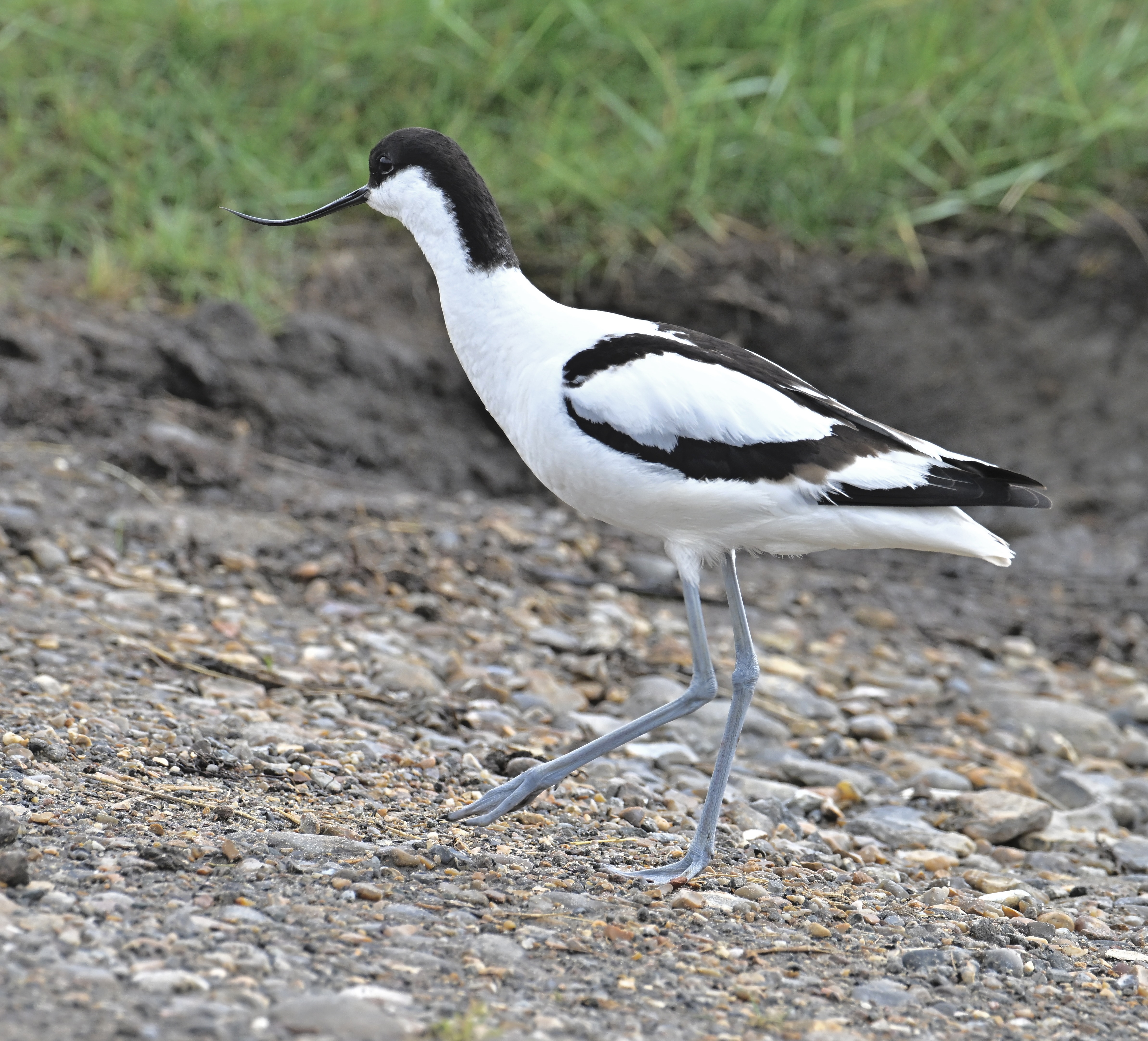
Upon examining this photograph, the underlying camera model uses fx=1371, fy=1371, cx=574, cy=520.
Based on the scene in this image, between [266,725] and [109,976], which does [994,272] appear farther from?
[109,976]

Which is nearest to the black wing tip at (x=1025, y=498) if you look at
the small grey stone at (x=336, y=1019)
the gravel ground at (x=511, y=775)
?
the gravel ground at (x=511, y=775)

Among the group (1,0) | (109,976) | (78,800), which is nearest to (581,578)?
(78,800)

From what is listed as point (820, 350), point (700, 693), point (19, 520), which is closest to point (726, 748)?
point (700, 693)

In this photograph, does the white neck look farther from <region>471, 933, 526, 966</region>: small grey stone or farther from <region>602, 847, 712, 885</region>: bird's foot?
<region>471, 933, 526, 966</region>: small grey stone

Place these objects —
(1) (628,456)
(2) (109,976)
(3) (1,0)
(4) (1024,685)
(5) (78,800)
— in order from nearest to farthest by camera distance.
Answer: (2) (109,976) < (5) (78,800) < (1) (628,456) < (4) (1024,685) < (3) (1,0)

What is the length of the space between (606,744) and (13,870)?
1.28m

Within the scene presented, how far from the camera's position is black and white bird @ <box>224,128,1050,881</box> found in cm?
285

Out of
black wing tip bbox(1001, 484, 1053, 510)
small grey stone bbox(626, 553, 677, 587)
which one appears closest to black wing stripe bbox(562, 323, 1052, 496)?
black wing tip bbox(1001, 484, 1053, 510)

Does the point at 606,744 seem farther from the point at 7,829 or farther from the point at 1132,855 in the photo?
the point at 1132,855

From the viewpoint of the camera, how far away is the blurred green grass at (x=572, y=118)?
5898 millimetres

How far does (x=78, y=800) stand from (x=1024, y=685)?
324 cm

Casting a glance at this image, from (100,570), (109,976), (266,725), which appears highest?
(100,570)

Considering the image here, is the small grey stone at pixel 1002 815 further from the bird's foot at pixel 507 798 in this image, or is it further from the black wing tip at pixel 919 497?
the bird's foot at pixel 507 798

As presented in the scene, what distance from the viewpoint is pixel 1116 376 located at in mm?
6055
